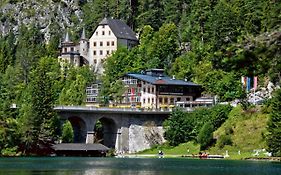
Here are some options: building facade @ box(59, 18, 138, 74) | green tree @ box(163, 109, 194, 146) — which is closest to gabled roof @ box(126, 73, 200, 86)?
green tree @ box(163, 109, 194, 146)

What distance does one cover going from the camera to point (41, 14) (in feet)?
558

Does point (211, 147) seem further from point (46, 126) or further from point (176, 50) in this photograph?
point (176, 50)

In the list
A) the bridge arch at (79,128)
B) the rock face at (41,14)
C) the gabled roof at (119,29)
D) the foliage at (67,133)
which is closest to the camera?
the foliage at (67,133)

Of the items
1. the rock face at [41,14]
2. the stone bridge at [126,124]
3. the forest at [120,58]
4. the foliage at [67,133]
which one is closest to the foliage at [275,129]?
the forest at [120,58]

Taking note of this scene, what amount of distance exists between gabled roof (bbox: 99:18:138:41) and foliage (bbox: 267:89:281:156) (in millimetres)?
70376

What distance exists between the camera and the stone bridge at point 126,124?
100125 mm

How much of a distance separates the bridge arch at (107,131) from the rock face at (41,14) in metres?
61.5

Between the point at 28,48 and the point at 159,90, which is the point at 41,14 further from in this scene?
the point at 159,90

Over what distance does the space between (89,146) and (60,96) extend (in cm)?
2985

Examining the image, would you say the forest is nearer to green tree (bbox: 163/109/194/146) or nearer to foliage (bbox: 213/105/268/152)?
foliage (bbox: 213/105/268/152)

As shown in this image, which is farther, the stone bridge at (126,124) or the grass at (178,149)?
the stone bridge at (126,124)

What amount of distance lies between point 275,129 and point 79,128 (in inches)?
1716

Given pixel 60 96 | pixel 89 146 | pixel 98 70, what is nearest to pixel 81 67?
pixel 98 70

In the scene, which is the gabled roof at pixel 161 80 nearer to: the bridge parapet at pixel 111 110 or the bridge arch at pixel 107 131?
the bridge parapet at pixel 111 110
